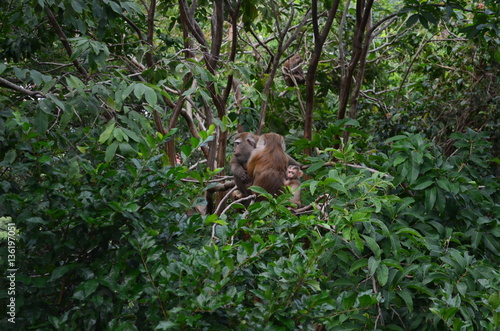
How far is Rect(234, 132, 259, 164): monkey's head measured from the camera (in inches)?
221

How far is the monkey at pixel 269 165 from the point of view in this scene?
486cm

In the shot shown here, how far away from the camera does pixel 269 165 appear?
4938 millimetres

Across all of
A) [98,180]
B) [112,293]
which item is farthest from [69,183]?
[112,293]

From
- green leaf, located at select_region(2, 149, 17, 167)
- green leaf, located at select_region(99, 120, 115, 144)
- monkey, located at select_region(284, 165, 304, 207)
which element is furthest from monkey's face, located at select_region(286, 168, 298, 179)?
green leaf, located at select_region(2, 149, 17, 167)

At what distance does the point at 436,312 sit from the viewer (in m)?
2.61

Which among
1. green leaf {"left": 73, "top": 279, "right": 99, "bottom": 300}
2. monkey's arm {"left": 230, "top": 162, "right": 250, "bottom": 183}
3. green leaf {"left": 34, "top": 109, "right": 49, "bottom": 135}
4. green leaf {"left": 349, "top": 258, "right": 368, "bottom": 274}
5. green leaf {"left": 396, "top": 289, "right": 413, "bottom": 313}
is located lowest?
monkey's arm {"left": 230, "top": 162, "right": 250, "bottom": 183}

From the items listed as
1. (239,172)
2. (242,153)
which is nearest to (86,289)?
(239,172)

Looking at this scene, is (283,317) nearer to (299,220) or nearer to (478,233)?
(299,220)

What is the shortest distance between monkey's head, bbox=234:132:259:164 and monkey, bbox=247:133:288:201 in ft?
1.17

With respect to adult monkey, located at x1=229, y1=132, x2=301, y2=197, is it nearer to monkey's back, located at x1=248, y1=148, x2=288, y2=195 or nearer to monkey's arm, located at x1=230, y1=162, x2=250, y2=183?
monkey's arm, located at x1=230, y1=162, x2=250, y2=183

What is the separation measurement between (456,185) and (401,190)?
481 millimetres

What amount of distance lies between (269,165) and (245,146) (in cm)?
81

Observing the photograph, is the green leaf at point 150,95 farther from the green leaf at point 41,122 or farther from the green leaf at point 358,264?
the green leaf at point 358,264

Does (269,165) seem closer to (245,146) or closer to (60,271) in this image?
(245,146)
